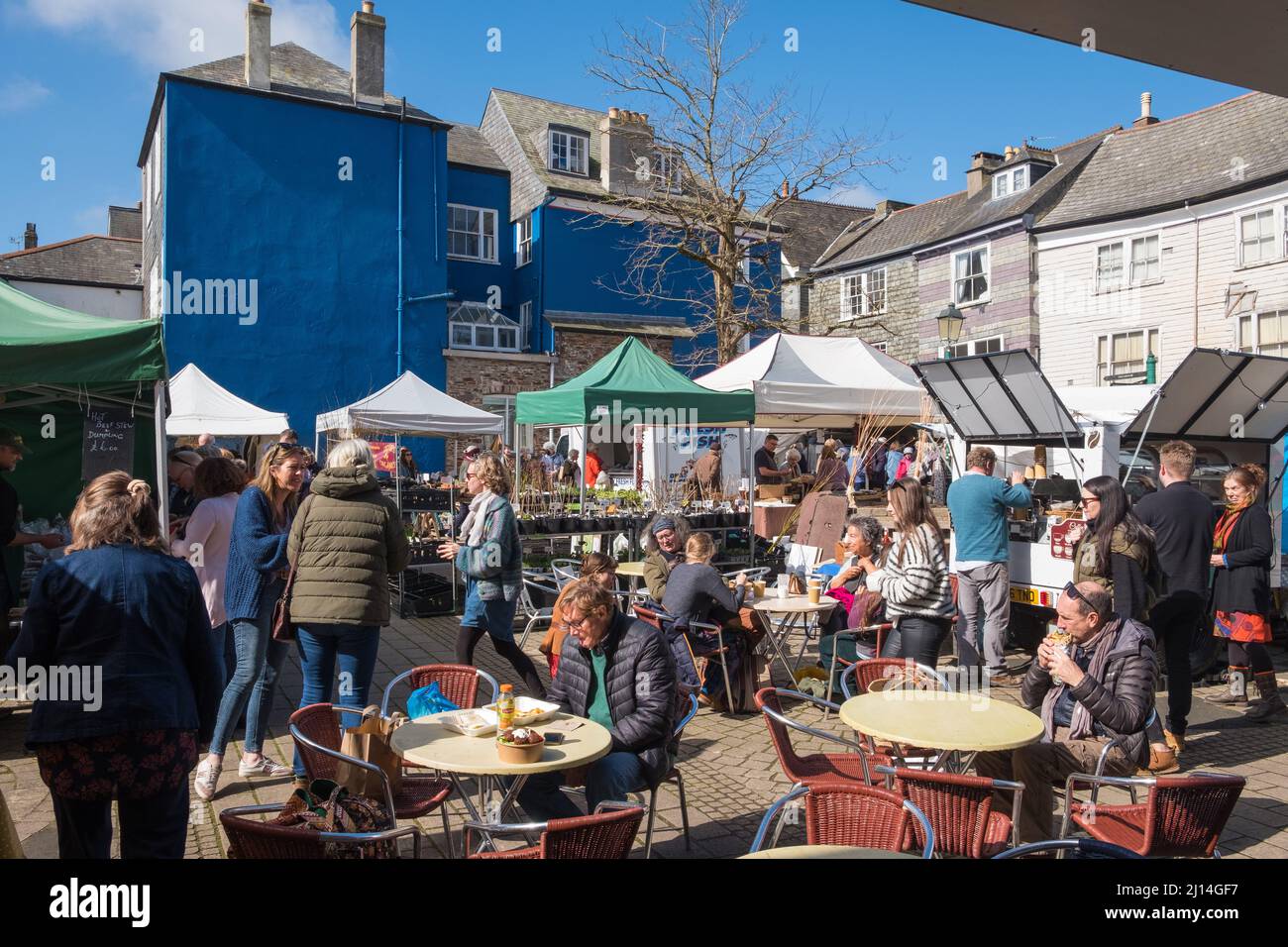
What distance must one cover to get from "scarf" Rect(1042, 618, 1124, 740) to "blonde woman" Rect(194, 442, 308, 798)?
3938 millimetres

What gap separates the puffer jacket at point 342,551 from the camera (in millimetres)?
4633

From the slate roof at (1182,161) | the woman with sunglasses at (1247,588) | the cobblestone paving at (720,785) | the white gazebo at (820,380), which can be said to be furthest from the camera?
Answer: the slate roof at (1182,161)

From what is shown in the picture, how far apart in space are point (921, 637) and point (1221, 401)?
16.2ft

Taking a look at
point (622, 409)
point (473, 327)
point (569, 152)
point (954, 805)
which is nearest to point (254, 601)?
point (954, 805)

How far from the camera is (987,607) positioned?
25.1ft

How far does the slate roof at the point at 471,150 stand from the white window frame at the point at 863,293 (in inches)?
452

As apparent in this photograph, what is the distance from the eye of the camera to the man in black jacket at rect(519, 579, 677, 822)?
3891 mm

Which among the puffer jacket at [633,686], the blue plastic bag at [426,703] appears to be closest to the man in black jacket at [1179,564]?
the puffer jacket at [633,686]

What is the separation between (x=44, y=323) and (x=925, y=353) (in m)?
24.9

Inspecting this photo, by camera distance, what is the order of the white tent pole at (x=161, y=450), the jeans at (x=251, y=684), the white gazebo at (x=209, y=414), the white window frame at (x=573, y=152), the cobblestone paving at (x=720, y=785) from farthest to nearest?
the white window frame at (x=573, y=152) → the white gazebo at (x=209, y=414) → the white tent pole at (x=161, y=450) → the jeans at (x=251, y=684) → the cobblestone paving at (x=720, y=785)

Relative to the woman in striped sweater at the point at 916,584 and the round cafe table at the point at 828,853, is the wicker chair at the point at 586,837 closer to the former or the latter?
the round cafe table at the point at 828,853

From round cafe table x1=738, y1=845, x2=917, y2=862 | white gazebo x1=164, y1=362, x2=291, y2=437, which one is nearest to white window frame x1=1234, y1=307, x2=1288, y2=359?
white gazebo x1=164, y1=362, x2=291, y2=437
